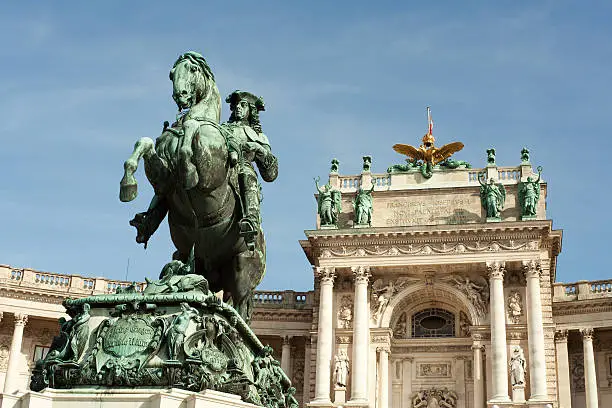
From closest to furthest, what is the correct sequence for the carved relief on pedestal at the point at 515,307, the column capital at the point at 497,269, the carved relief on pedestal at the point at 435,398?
the carved relief on pedestal at the point at 515,307 → the column capital at the point at 497,269 → the carved relief on pedestal at the point at 435,398

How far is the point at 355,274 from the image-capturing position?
153 feet

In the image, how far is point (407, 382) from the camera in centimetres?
4738

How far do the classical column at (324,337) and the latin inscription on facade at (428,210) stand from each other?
15.0 feet

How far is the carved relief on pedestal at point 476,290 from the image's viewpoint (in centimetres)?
4628

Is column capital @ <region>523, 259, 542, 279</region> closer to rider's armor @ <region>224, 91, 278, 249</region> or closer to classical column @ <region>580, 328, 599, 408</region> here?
classical column @ <region>580, 328, 599, 408</region>

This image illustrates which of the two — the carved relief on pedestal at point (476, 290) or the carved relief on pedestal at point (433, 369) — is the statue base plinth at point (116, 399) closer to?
the carved relief on pedestal at point (476, 290)

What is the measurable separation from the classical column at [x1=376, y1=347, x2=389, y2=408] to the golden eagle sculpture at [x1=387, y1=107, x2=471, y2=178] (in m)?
9.97

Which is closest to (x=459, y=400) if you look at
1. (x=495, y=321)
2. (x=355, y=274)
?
(x=495, y=321)

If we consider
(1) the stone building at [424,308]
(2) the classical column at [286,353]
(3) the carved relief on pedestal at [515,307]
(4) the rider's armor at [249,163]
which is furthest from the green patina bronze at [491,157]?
(4) the rider's armor at [249,163]

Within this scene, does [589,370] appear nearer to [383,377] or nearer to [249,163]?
[383,377]

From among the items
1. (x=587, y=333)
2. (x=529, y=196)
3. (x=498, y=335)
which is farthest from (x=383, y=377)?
(x=529, y=196)

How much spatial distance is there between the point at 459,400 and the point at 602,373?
7499 mm

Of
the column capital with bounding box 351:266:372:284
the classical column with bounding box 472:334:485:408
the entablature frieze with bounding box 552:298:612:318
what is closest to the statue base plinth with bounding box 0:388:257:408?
the classical column with bounding box 472:334:485:408

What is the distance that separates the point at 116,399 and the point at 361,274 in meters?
39.6
